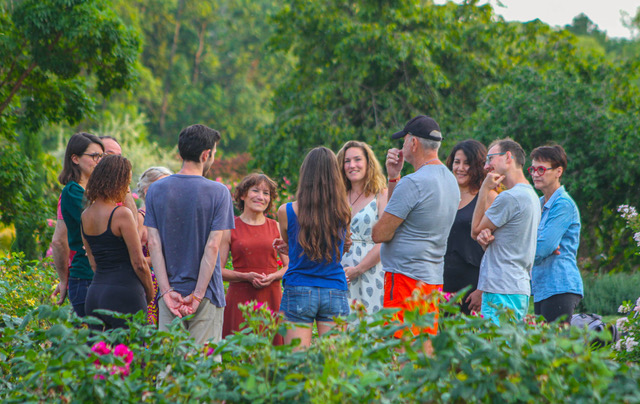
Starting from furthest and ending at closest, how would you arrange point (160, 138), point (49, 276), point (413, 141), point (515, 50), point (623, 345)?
point (160, 138), point (515, 50), point (49, 276), point (623, 345), point (413, 141)

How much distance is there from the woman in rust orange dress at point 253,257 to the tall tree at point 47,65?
504 cm

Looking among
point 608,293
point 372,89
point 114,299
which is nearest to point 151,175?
point 114,299

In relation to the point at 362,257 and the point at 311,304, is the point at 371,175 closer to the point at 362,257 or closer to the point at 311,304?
the point at 362,257

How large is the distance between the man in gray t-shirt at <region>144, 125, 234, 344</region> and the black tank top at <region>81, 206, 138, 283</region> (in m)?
0.18

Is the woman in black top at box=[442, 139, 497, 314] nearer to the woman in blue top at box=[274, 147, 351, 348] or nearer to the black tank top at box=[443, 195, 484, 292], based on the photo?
the black tank top at box=[443, 195, 484, 292]

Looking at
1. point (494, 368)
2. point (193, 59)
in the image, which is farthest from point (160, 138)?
point (494, 368)

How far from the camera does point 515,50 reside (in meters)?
17.2

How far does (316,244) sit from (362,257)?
1028 mm

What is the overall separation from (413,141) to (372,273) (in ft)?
3.82

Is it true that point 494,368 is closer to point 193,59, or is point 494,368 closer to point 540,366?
point 540,366

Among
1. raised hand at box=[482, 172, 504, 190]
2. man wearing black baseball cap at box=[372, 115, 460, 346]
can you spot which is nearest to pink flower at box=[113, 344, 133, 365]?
man wearing black baseball cap at box=[372, 115, 460, 346]

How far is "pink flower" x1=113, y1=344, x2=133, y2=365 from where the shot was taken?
2661mm

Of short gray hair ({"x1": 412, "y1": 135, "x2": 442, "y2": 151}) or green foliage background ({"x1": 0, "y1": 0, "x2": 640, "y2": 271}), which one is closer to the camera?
short gray hair ({"x1": 412, "y1": 135, "x2": 442, "y2": 151})

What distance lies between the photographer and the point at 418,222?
3.89m
